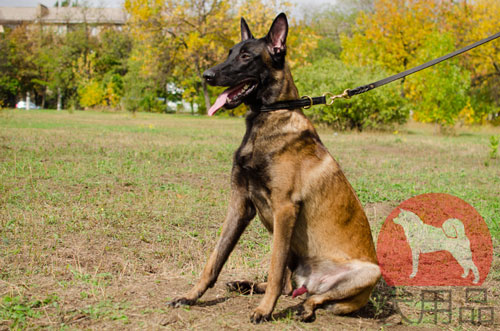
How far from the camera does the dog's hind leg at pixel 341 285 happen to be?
3.21 metres

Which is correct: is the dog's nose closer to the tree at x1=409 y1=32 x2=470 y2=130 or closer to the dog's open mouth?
the dog's open mouth

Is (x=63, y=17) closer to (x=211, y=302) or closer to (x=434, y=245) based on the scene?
(x=434, y=245)

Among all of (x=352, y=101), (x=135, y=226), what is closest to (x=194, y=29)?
(x=352, y=101)

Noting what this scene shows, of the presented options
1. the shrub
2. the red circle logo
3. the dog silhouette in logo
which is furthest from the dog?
the shrub

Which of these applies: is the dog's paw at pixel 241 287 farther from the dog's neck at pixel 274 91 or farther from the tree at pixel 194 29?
the tree at pixel 194 29

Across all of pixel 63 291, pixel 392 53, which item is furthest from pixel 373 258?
pixel 392 53

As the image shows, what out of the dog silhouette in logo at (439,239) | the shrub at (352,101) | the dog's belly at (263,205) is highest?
the shrub at (352,101)

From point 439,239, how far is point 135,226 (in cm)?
363

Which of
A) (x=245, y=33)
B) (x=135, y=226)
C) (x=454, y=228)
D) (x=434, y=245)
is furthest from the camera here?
(x=454, y=228)

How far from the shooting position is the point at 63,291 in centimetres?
347

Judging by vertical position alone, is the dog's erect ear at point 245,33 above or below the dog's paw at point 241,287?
above

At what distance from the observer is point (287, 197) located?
314 cm

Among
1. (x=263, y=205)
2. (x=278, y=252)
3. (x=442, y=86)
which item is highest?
(x=442, y=86)

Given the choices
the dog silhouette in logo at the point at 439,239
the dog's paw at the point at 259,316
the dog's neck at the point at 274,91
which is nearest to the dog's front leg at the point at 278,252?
the dog's paw at the point at 259,316
